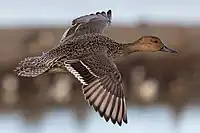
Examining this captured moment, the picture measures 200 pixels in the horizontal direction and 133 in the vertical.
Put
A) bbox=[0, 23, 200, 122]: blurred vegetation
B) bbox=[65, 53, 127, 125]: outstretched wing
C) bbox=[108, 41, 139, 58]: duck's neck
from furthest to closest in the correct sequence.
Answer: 1. bbox=[0, 23, 200, 122]: blurred vegetation
2. bbox=[108, 41, 139, 58]: duck's neck
3. bbox=[65, 53, 127, 125]: outstretched wing

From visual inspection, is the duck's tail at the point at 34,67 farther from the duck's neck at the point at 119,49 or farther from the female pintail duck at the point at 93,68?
the duck's neck at the point at 119,49

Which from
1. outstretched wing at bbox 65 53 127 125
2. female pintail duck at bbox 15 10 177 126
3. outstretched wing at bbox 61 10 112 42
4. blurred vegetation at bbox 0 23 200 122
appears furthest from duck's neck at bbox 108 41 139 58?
blurred vegetation at bbox 0 23 200 122

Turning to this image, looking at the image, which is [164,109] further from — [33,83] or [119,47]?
[119,47]

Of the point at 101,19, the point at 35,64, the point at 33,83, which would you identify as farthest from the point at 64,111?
the point at 35,64

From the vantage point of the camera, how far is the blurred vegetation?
295 inches

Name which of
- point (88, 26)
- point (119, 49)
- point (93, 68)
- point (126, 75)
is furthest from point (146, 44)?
point (126, 75)

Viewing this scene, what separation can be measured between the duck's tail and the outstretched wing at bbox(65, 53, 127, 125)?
11 cm

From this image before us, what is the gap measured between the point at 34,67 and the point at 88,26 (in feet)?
2.05

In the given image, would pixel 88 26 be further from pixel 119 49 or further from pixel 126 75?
pixel 126 75

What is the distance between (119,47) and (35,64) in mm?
501

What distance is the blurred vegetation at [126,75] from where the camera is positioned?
24.5 feet

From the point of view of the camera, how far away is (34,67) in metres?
4.93

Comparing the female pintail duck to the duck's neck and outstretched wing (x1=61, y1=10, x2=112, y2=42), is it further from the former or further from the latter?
outstretched wing (x1=61, y1=10, x2=112, y2=42)

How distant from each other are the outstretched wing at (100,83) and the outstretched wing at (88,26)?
51 cm
